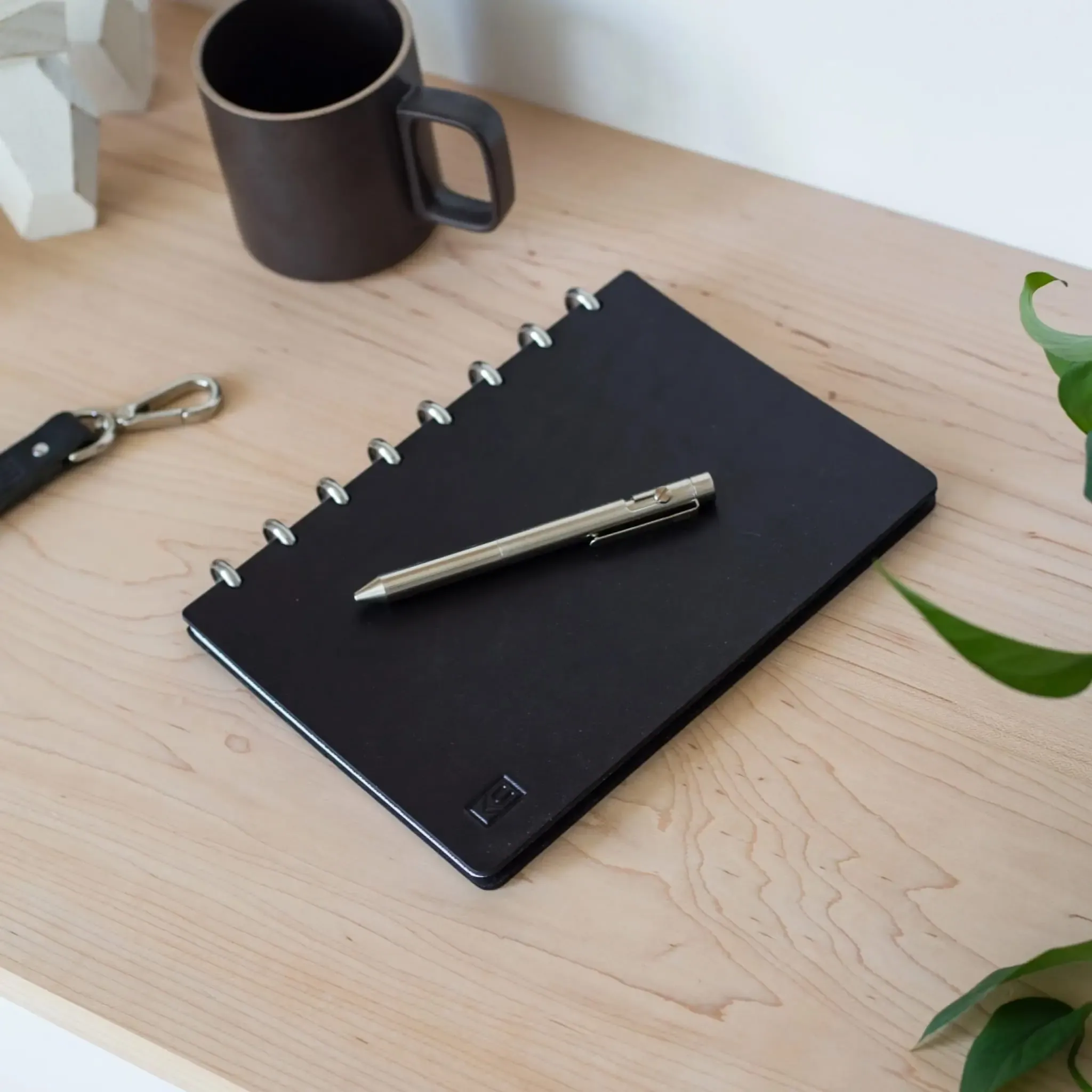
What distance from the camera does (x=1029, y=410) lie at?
2.14 feet

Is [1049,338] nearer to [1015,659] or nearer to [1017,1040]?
[1015,659]

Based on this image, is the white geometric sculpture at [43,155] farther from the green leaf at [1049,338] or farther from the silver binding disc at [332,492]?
the green leaf at [1049,338]

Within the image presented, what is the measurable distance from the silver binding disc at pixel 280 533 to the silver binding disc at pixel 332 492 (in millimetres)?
23

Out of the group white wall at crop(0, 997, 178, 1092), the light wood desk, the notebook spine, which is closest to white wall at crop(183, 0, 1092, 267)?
the light wood desk

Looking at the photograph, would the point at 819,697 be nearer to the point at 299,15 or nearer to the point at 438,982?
the point at 438,982

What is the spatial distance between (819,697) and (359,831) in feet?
0.66

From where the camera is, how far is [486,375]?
0.67 m

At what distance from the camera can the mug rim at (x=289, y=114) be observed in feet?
2.16

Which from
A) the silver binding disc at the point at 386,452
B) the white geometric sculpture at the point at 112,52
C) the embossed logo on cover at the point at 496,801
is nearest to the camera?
the embossed logo on cover at the point at 496,801

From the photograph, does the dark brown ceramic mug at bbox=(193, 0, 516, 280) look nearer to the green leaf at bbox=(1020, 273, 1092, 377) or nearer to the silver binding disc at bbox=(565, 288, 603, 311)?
the silver binding disc at bbox=(565, 288, 603, 311)

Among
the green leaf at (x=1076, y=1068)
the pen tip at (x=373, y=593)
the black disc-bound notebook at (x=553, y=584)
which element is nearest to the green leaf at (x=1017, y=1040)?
the green leaf at (x=1076, y=1068)

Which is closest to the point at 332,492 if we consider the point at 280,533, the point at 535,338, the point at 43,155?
the point at 280,533

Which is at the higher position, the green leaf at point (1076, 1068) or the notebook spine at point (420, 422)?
the notebook spine at point (420, 422)

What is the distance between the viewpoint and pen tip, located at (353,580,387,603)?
59 cm
